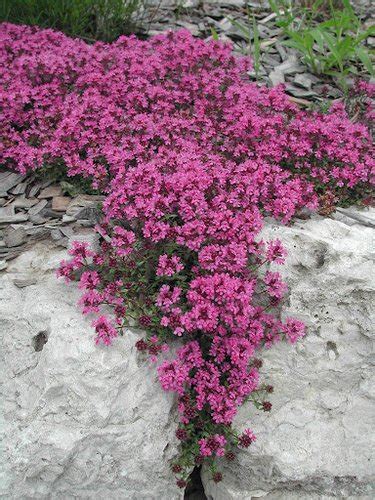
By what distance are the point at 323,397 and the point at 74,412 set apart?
1.60 m

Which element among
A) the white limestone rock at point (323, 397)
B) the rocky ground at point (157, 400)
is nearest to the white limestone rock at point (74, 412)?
the rocky ground at point (157, 400)

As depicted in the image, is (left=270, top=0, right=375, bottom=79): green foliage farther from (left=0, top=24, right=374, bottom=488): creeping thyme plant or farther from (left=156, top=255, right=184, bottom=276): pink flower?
(left=156, top=255, right=184, bottom=276): pink flower

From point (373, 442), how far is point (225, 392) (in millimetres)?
Result: 1058

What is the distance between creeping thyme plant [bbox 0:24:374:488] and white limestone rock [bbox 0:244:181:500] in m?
0.14

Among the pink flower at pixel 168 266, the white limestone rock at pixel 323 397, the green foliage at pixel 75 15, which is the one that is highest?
the green foliage at pixel 75 15

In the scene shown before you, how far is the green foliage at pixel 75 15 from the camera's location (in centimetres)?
612

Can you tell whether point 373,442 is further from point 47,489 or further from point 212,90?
point 212,90

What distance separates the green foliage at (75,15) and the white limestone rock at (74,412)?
12.8 feet

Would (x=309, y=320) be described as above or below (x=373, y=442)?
above

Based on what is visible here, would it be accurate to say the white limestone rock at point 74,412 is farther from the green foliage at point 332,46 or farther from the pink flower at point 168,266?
the green foliage at point 332,46

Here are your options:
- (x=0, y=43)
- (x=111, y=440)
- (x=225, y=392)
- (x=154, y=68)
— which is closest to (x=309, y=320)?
(x=225, y=392)

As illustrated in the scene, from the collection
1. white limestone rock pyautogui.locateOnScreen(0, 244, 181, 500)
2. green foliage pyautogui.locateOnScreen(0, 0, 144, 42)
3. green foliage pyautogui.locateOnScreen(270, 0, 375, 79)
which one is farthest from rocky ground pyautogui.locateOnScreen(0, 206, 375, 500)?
green foliage pyautogui.locateOnScreen(0, 0, 144, 42)

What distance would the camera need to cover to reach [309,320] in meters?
3.62

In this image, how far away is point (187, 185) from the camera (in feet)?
12.1
